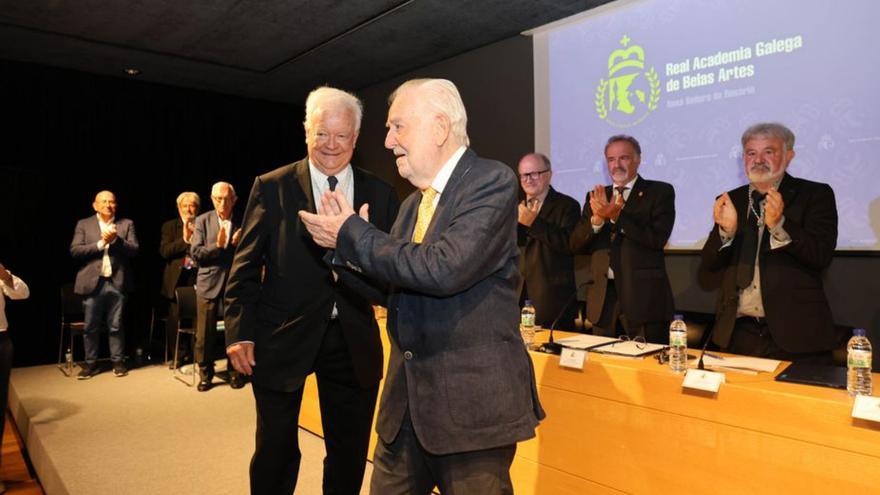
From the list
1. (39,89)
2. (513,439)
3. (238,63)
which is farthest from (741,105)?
(39,89)

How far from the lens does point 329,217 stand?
1378 millimetres

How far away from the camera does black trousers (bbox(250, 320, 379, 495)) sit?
2041mm

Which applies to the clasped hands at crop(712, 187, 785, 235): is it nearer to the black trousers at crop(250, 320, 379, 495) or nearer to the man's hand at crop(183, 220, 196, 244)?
the black trousers at crop(250, 320, 379, 495)

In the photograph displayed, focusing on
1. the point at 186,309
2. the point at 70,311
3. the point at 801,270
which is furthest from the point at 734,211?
the point at 70,311

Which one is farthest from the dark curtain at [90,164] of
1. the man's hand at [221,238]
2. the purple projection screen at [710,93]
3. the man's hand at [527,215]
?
the man's hand at [527,215]

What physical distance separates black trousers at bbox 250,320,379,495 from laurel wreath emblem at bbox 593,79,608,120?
3386mm

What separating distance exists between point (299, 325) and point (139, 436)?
2624mm

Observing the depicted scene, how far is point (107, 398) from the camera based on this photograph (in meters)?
5.00

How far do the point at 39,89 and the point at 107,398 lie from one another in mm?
3533

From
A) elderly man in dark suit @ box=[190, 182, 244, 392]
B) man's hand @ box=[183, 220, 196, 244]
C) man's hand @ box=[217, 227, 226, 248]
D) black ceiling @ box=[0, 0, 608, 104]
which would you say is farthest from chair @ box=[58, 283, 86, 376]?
black ceiling @ box=[0, 0, 608, 104]

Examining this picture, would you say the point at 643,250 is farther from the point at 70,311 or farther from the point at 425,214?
the point at 70,311

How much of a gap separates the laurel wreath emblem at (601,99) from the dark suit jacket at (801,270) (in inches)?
86.0

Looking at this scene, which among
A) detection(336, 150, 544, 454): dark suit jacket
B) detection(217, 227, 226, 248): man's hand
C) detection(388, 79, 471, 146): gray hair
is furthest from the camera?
detection(217, 227, 226, 248): man's hand

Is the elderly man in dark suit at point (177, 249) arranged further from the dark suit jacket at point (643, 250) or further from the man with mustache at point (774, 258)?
the man with mustache at point (774, 258)
